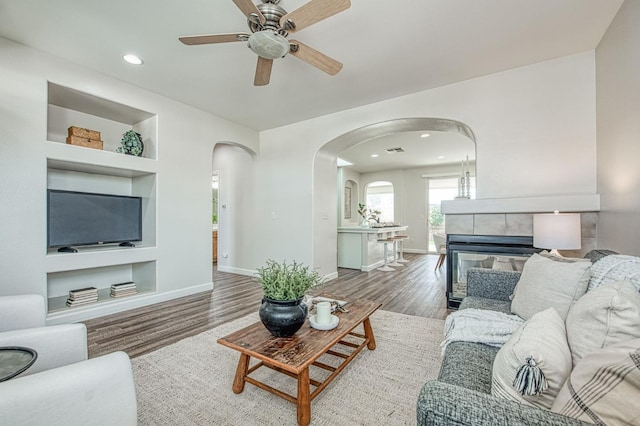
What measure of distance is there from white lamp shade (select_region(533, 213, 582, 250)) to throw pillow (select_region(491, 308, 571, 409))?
1.91 m

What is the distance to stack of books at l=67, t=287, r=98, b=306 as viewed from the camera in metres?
2.98

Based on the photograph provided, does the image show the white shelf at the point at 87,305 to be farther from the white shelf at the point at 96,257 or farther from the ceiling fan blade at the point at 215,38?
the ceiling fan blade at the point at 215,38

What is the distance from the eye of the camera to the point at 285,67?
115 inches

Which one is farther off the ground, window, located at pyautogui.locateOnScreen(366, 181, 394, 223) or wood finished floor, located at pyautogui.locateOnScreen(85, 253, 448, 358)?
window, located at pyautogui.locateOnScreen(366, 181, 394, 223)

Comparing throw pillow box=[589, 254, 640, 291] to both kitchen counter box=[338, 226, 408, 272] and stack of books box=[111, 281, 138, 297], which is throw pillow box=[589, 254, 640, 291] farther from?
stack of books box=[111, 281, 138, 297]

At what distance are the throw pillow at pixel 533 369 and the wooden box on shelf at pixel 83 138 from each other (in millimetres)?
4078

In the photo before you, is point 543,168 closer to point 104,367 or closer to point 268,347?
point 268,347

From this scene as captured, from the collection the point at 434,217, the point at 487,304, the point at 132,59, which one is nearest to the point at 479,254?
the point at 487,304

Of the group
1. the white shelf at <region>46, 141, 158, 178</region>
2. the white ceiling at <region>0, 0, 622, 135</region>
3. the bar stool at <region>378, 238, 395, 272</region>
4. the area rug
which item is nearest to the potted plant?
the area rug

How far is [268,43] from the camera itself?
2004mm

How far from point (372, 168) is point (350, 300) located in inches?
269

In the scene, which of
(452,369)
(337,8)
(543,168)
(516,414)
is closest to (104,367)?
(516,414)

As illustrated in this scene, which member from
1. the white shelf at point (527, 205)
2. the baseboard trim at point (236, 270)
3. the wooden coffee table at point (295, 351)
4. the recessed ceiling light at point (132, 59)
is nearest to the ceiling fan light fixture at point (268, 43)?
the recessed ceiling light at point (132, 59)

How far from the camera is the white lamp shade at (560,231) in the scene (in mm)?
2348
